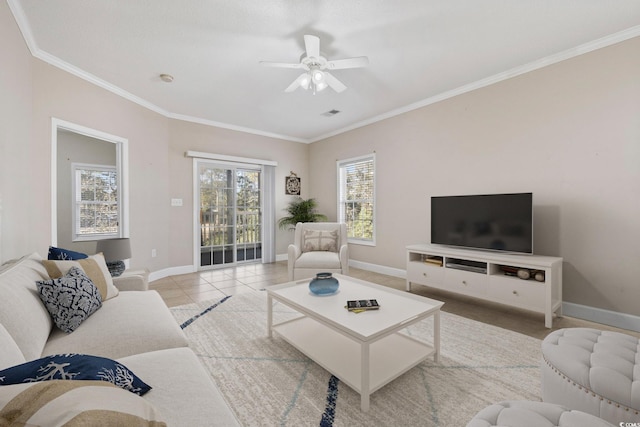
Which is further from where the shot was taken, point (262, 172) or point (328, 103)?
point (262, 172)

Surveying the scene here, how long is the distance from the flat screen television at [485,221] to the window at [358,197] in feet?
4.70

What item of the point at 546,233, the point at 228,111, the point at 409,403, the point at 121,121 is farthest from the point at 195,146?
the point at 546,233

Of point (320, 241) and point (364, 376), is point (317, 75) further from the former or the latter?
point (364, 376)

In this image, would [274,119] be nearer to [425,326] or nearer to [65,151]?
[65,151]

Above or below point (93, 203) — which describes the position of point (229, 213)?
below

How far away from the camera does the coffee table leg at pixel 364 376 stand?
4.92 feet

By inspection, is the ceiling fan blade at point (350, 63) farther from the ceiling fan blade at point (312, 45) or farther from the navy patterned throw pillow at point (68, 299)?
the navy patterned throw pillow at point (68, 299)

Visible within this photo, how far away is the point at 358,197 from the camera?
208 inches

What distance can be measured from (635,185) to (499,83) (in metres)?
1.67

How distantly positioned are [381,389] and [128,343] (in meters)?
1.45

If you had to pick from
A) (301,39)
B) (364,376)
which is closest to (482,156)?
(301,39)

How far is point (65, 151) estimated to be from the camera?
475 cm

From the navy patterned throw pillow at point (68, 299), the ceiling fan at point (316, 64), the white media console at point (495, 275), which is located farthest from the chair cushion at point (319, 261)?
the navy patterned throw pillow at point (68, 299)

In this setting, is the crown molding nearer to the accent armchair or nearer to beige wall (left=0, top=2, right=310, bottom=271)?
the accent armchair
